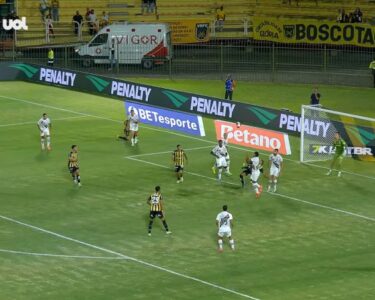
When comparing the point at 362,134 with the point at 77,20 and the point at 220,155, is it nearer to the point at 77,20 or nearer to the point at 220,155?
the point at 220,155

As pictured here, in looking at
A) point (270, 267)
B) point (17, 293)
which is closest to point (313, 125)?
point (270, 267)

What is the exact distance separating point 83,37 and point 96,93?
596 inches

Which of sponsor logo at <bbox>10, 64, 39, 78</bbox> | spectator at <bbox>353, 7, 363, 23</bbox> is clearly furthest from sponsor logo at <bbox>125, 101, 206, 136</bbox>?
spectator at <bbox>353, 7, 363, 23</bbox>

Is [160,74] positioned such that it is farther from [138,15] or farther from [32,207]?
[32,207]

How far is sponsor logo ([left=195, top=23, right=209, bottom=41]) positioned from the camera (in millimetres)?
80000

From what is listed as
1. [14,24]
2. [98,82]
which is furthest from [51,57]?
[14,24]

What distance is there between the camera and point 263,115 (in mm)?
54250

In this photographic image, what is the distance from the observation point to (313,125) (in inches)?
2012

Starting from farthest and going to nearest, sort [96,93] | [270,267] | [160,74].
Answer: [160,74], [96,93], [270,267]

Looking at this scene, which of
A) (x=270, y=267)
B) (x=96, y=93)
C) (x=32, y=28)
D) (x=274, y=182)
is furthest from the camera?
(x=32, y=28)

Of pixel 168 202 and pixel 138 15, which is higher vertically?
pixel 138 15

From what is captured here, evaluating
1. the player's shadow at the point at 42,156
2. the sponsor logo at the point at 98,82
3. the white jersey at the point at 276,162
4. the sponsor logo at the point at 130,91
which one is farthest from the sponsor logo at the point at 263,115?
the sponsor logo at the point at 98,82

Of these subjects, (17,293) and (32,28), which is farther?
(32,28)

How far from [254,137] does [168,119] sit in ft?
20.3
